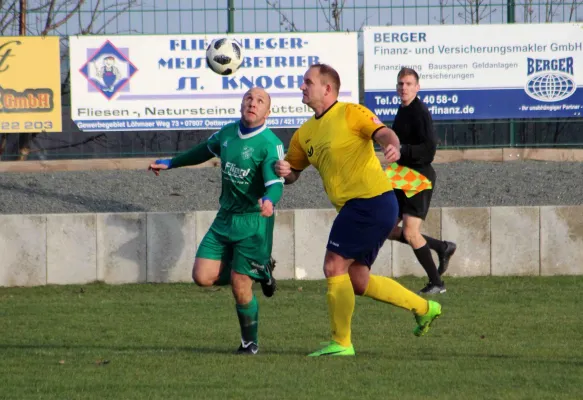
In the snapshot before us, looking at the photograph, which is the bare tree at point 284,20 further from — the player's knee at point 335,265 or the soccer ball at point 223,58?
the player's knee at point 335,265

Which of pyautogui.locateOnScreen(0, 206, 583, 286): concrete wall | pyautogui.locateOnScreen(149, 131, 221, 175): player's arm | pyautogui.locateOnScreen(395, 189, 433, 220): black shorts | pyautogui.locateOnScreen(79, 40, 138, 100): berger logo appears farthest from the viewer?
pyautogui.locateOnScreen(79, 40, 138, 100): berger logo

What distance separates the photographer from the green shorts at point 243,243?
25.9 feet

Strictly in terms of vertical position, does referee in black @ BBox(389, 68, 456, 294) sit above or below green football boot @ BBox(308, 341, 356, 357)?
above

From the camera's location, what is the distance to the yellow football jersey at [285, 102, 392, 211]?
24.2ft

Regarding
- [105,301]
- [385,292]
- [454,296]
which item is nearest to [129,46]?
[105,301]

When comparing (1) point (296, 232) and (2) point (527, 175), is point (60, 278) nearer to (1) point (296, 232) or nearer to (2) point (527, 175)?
(1) point (296, 232)

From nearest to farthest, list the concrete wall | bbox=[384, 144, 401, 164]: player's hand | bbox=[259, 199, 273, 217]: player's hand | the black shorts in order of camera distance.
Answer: bbox=[384, 144, 401, 164]: player's hand
bbox=[259, 199, 273, 217]: player's hand
the black shorts
the concrete wall

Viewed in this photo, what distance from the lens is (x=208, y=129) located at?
1703 cm

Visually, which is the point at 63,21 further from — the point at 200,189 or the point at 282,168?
the point at 282,168

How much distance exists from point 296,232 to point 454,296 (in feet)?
7.13

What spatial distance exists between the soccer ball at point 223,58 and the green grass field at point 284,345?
2327 millimetres

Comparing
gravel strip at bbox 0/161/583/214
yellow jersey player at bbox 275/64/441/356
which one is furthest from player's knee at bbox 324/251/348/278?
gravel strip at bbox 0/161/583/214

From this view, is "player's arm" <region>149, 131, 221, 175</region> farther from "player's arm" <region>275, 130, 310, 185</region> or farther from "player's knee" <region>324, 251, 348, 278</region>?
"player's knee" <region>324, 251, 348, 278</region>

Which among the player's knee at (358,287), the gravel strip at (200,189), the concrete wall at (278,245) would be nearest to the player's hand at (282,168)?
the player's knee at (358,287)
